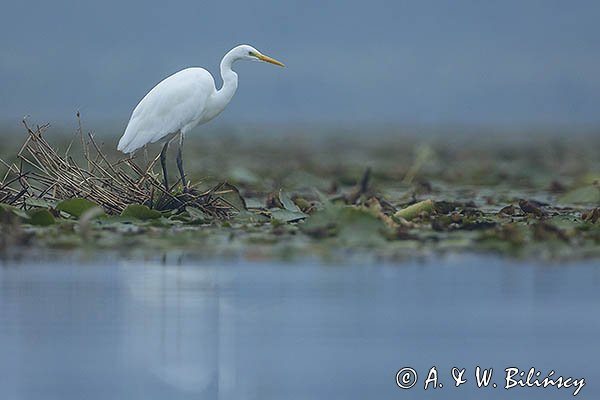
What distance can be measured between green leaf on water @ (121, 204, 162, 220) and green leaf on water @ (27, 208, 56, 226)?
58 centimetres

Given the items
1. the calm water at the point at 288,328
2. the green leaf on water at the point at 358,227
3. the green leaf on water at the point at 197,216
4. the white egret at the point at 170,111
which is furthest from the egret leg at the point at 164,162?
the calm water at the point at 288,328

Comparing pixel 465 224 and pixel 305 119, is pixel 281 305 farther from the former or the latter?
pixel 305 119

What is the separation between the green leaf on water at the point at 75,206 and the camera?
10406 mm

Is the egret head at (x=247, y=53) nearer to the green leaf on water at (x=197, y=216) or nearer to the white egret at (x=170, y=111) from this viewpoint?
the white egret at (x=170, y=111)

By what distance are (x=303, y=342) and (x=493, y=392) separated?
1135 millimetres

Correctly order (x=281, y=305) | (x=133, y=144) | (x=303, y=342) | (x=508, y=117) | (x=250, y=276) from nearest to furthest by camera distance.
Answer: (x=303, y=342) < (x=281, y=305) < (x=250, y=276) < (x=133, y=144) < (x=508, y=117)

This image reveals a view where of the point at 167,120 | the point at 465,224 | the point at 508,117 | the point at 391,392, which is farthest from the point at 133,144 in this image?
the point at 508,117

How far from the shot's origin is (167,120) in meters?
11.8

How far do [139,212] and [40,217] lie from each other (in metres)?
0.78

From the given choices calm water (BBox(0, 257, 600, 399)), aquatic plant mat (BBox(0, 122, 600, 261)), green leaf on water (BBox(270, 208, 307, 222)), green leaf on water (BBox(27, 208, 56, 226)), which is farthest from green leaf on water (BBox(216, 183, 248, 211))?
calm water (BBox(0, 257, 600, 399))

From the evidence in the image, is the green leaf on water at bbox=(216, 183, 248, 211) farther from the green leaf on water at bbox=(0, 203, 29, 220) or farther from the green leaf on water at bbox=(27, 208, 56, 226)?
the green leaf on water at bbox=(0, 203, 29, 220)

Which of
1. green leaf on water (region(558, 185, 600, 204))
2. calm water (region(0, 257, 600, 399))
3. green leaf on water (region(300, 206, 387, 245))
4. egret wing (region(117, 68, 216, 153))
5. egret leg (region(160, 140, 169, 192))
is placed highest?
egret wing (region(117, 68, 216, 153))

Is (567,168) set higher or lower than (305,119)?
lower

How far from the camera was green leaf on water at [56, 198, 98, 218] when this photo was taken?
10.4 metres
